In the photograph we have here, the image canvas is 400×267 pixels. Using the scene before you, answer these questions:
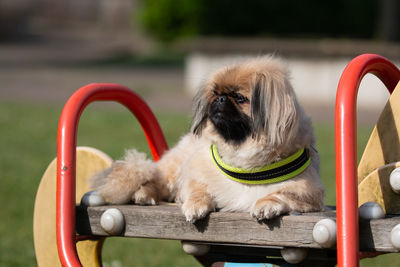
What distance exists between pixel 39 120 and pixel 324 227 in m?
9.27

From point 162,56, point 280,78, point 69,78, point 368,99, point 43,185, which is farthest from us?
point 162,56

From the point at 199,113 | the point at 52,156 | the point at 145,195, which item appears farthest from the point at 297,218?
the point at 52,156

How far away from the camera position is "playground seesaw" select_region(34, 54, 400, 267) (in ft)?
7.92

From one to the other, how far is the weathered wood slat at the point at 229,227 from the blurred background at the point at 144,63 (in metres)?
0.78

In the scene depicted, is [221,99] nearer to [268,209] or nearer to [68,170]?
[268,209]

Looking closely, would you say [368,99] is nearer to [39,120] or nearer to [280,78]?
[39,120]

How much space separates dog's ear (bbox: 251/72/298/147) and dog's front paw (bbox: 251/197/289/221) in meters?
0.29

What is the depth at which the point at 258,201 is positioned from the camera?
2.61 meters

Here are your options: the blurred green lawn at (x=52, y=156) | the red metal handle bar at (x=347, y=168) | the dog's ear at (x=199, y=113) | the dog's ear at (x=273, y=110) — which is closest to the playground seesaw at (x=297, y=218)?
the red metal handle bar at (x=347, y=168)

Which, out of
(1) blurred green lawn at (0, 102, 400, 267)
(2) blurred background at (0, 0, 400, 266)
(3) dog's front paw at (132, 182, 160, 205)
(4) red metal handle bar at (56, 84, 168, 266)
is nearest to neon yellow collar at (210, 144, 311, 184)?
(3) dog's front paw at (132, 182, 160, 205)

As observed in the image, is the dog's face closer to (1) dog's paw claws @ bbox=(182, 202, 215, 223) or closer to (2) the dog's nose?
(2) the dog's nose

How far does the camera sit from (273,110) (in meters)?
2.69

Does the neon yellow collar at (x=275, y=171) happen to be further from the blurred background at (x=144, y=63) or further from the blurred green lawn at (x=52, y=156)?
the blurred green lawn at (x=52, y=156)

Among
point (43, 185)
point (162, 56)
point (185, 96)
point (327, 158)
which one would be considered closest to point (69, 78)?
point (185, 96)
